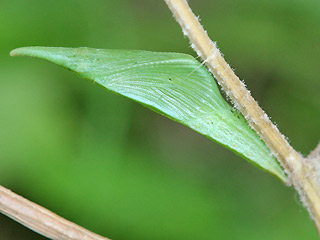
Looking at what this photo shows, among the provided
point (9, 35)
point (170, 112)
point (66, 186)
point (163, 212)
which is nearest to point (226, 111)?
point (170, 112)

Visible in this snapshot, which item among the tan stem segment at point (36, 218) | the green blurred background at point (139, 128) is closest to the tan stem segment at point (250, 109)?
the tan stem segment at point (36, 218)

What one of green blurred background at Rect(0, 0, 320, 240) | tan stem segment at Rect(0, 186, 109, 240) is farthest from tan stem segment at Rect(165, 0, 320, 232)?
green blurred background at Rect(0, 0, 320, 240)

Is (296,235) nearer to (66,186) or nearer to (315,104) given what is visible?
(315,104)

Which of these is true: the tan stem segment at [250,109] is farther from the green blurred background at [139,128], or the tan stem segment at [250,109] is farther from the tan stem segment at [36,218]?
the green blurred background at [139,128]

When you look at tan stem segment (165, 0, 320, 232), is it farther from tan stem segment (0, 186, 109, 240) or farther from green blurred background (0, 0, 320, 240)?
green blurred background (0, 0, 320, 240)

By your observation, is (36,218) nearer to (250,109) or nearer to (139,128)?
(250,109)

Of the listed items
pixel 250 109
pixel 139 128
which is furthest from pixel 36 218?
pixel 139 128
